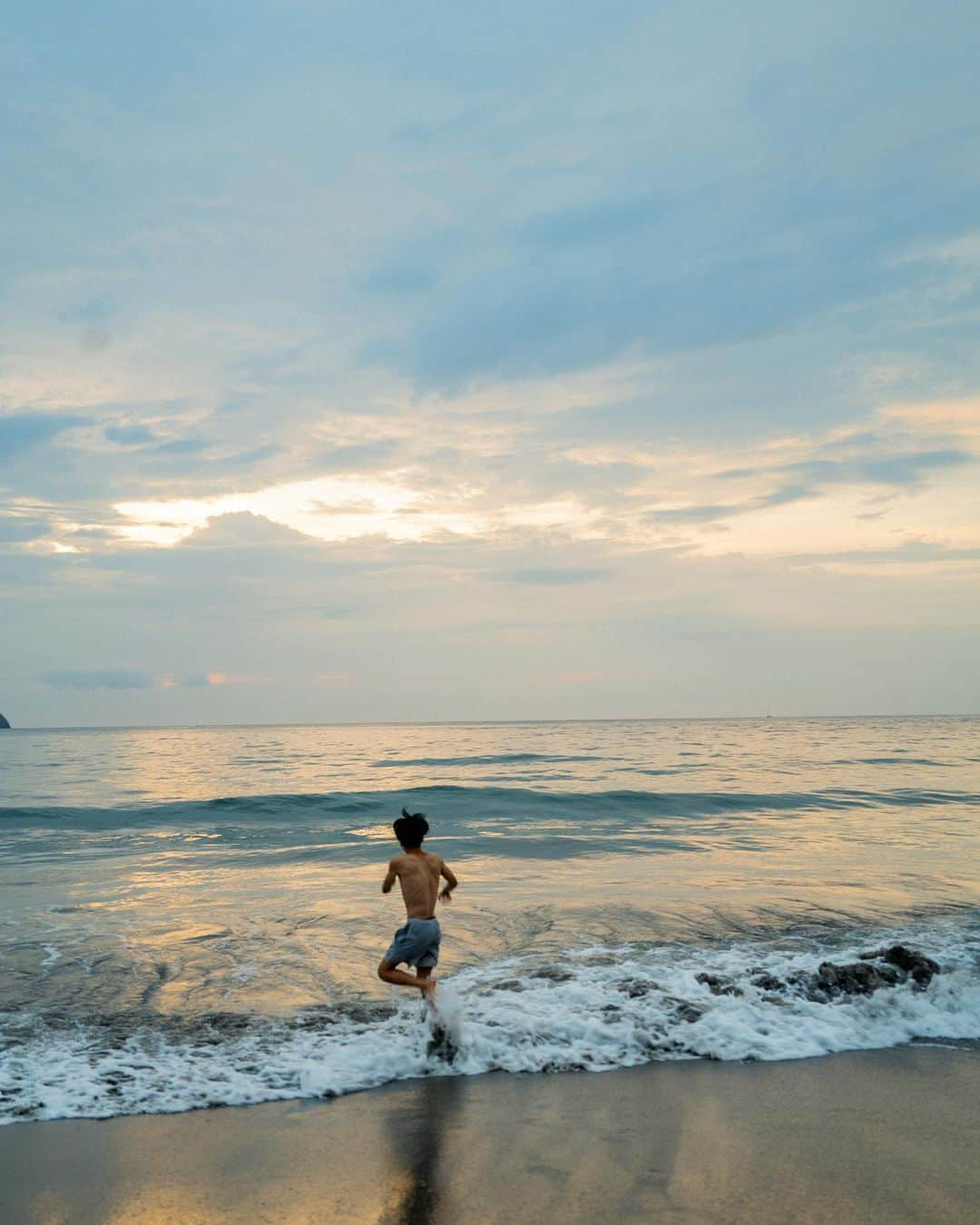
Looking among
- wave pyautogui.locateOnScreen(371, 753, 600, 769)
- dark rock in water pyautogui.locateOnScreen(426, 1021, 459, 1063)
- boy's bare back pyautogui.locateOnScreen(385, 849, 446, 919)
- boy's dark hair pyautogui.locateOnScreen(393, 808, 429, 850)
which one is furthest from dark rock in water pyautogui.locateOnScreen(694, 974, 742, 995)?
wave pyautogui.locateOnScreen(371, 753, 600, 769)

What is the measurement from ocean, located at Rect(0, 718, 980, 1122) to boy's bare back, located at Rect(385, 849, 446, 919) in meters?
0.71

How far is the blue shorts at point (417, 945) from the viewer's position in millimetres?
7039

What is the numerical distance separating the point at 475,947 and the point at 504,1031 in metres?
2.94

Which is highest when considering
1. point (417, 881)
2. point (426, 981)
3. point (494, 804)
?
point (417, 881)

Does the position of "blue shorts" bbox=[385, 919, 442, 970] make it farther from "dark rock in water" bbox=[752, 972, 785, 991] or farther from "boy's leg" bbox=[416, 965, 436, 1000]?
"dark rock in water" bbox=[752, 972, 785, 991]

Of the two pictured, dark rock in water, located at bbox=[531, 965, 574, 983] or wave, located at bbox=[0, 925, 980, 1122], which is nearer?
wave, located at bbox=[0, 925, 980, 1122]

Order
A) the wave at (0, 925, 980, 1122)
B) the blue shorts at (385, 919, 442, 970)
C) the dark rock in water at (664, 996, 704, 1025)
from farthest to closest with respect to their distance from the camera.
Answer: the dark rock in water at (664, 996, 704, 1025)
the blue shorts at (385, 919, 442, 970)
the wave at (0, 925, 980, 1122)

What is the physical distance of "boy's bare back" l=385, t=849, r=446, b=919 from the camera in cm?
712

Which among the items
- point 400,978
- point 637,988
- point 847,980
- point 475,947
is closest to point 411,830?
point 400,978

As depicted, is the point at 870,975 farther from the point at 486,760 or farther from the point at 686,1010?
the point at 486,760

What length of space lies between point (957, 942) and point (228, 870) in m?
11.8

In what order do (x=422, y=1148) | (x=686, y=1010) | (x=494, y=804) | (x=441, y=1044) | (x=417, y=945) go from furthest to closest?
(x=494, y=804), (x=686, y=1010), (x=417, y=945), (x=441, y=1044), (x=422, y=1148)

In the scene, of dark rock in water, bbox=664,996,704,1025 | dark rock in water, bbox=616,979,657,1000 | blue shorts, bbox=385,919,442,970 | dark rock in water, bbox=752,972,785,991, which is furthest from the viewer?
dark rock in water, bbox=752,972,785,991

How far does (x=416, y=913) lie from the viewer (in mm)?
7133
